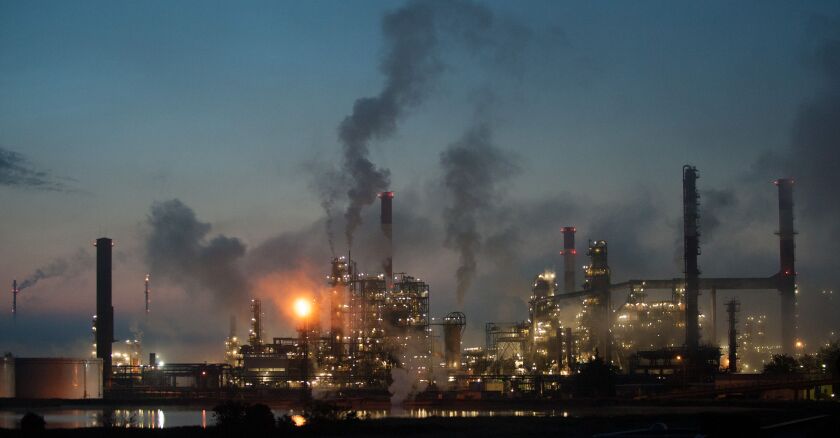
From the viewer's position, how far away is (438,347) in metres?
112

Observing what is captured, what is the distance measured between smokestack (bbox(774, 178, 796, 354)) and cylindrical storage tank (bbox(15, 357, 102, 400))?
266ft

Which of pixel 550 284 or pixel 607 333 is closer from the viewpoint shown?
pixel 607 333

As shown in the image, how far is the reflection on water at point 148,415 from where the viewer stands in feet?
177

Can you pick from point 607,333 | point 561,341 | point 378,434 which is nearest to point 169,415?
point 378,434

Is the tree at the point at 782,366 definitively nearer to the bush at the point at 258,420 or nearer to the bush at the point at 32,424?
the bush at the point at 258,420

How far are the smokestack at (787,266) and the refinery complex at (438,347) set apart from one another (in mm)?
157

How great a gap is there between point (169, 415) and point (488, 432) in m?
29.7

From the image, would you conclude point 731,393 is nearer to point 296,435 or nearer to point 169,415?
point 169,415

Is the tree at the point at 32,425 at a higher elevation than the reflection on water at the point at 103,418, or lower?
higher

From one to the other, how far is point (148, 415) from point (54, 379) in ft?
51.5

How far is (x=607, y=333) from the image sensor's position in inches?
4857

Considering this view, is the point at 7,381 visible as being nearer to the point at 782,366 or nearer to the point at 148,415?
the point at 148,415

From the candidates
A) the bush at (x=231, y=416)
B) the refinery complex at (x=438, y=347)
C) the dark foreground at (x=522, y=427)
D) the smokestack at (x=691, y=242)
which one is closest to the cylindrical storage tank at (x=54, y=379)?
the refinery complex at (x=438, y=347)

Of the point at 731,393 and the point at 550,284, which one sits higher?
the point at 550,284
